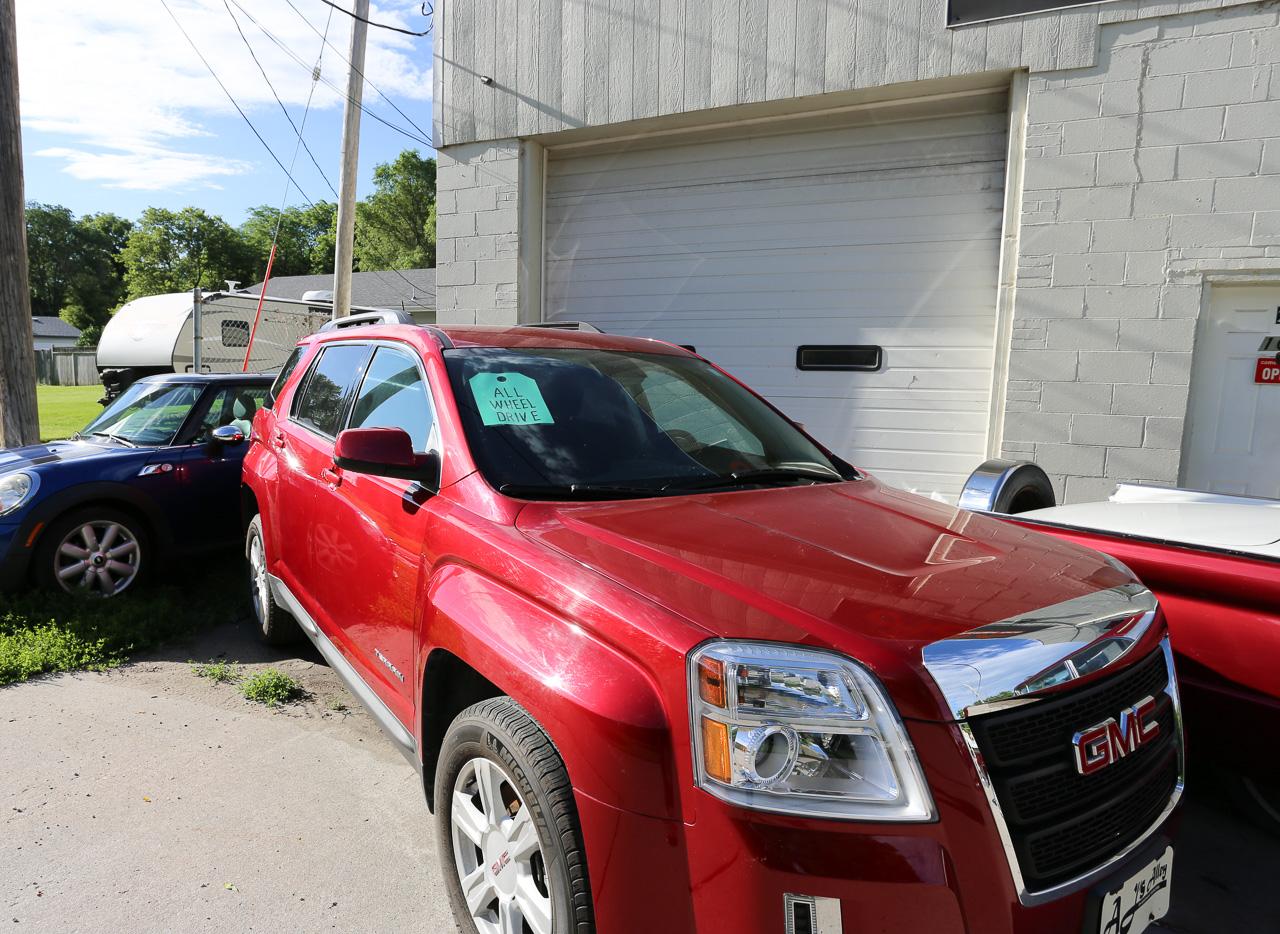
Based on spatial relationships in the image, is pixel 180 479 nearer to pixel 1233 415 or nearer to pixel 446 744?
pixel 446 744

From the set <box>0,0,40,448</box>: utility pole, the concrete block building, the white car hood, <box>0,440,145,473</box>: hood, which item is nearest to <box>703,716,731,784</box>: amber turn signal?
the white car hood

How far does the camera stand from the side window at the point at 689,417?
286 cm

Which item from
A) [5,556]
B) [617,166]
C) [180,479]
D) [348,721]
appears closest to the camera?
[348,721]

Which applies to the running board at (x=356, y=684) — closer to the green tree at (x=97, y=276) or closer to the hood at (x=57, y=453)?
the hood at (x=57, y=453)

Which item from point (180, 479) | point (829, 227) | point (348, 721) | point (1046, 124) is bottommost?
point (348, 721)

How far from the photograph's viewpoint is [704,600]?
1.67 m

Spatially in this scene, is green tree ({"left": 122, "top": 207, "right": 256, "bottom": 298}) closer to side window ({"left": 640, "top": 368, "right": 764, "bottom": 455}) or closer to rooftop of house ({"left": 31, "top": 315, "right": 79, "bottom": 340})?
rooftop of house ({"left": 31, "top": 315, "right": 79, "bottom": 340})

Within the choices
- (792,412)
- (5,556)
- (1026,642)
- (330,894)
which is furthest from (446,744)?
(792,412)

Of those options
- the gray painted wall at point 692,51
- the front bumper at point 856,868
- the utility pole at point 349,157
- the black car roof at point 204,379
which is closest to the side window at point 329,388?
the black car roof at point 204,379

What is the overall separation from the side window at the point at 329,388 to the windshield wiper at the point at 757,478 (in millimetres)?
1752

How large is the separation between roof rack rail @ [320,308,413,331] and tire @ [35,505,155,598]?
200cm

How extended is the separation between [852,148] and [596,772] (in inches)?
248

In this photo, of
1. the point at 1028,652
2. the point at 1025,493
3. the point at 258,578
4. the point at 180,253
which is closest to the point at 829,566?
the point at 1028,652

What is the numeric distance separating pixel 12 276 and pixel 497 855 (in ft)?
23.1
